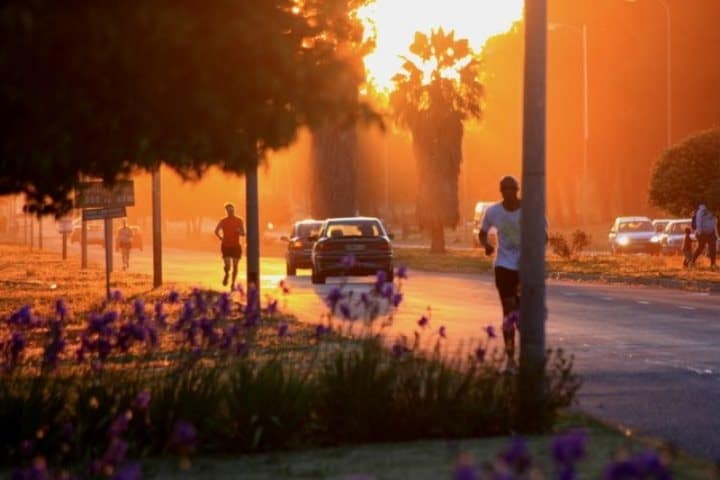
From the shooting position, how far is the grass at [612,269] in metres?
37.1

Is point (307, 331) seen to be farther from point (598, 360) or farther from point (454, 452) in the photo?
point (454, 452)

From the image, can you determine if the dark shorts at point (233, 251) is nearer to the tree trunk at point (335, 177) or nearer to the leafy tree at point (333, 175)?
the leafy tree at point (333, 175)

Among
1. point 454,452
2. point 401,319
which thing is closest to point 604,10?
point 401,319

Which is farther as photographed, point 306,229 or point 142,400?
point 306,229

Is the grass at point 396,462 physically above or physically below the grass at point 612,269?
below

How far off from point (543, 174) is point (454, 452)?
94.6 inches

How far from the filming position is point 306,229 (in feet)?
154

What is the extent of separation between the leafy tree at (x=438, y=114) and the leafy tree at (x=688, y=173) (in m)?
17.6

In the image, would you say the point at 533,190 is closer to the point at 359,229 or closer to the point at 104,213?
the point at 104,213

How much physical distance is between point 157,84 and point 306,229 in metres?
38.4

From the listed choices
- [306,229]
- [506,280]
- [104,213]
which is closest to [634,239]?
[306,229]

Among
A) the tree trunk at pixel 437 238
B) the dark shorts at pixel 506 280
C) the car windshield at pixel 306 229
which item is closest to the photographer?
the dark shorts at pixel 506 280

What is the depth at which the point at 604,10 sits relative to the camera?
7825cm

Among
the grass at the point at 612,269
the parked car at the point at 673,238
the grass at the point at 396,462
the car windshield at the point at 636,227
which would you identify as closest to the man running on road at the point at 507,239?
the grass at the point at 396,462
